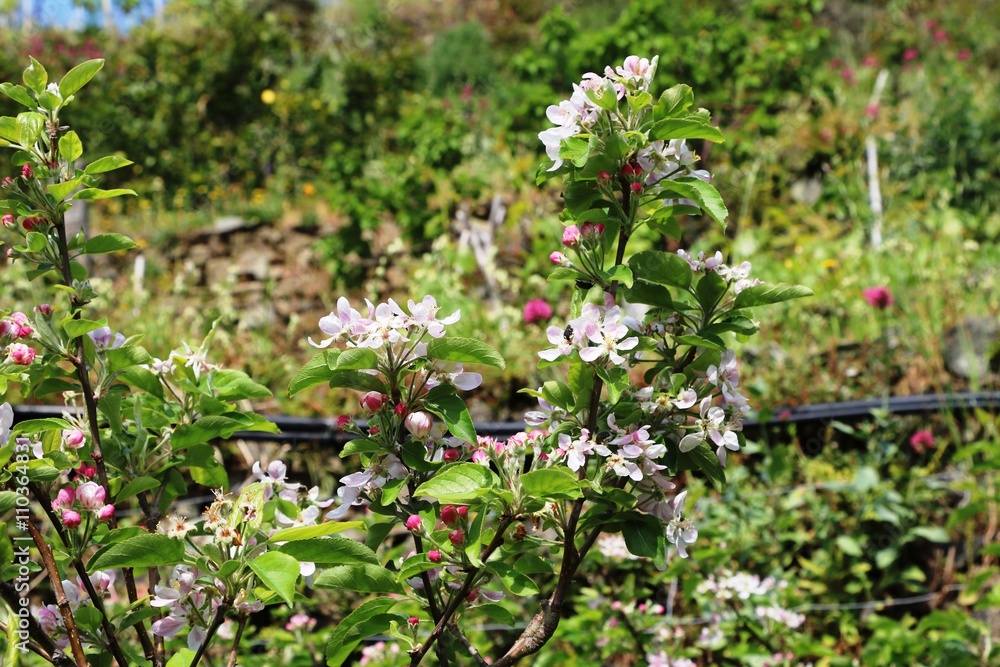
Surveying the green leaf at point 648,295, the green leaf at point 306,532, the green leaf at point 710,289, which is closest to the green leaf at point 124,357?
the green leaf at point 306,532

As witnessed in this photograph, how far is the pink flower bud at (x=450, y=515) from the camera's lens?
104 centimetres

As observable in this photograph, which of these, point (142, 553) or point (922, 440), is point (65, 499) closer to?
point (142, 553)

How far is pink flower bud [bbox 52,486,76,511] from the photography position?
103 centimetres

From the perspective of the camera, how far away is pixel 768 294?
111cm

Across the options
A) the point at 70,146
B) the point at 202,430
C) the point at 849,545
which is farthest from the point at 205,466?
the point at 849,545

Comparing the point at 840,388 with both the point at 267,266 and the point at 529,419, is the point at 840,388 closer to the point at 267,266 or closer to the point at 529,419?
the point at 529,419

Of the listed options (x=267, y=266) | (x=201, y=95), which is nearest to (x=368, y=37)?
(x=201, y=95)

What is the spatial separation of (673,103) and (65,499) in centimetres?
96

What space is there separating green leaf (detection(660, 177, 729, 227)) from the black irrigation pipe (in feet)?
6.02

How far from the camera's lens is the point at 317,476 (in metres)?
3.20

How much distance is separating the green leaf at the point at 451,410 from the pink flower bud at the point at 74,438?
0.48m

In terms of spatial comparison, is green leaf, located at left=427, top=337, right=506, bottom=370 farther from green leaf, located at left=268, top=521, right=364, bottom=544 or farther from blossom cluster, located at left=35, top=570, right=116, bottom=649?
blossom cluster, located at left=35, top=570, right=116, bottom=649

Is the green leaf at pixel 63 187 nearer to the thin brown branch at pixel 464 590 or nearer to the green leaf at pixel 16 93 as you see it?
the green leaf at pixel 16 93

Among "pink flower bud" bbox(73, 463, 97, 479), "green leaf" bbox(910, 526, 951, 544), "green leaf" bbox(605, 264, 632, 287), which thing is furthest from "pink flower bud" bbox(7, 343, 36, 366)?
"green leaf" bbox(910, 526, 951, 544)
